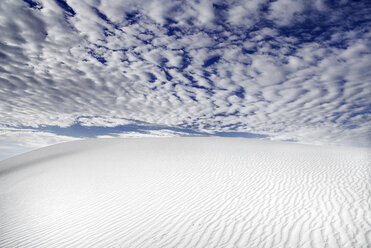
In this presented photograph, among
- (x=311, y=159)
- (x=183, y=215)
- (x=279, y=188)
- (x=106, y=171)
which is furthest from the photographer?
(x=311, y=159)

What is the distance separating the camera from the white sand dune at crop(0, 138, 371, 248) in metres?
5.33

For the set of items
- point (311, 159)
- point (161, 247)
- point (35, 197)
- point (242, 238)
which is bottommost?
point (35, 197)

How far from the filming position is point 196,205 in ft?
24.3

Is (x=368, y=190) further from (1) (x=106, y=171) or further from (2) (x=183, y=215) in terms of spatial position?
(1) (x=106, y=171)

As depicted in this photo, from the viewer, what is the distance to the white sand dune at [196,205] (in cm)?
533

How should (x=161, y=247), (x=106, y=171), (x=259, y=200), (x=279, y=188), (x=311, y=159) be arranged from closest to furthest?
(x=161, y=247) → (x=259, y=200) → (x=279, y=188) → (x=106, y=171) → (x=311, y=159)

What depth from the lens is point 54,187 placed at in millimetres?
11422

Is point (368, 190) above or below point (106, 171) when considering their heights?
above

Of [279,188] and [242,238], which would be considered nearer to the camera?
[242,238]

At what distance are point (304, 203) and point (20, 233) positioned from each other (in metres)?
9.19

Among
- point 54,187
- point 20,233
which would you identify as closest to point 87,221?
point 20,233

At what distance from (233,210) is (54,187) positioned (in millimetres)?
9727

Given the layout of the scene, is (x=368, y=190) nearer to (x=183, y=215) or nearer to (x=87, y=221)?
(x=183, y=215)

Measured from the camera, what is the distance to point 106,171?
42.5 ft
